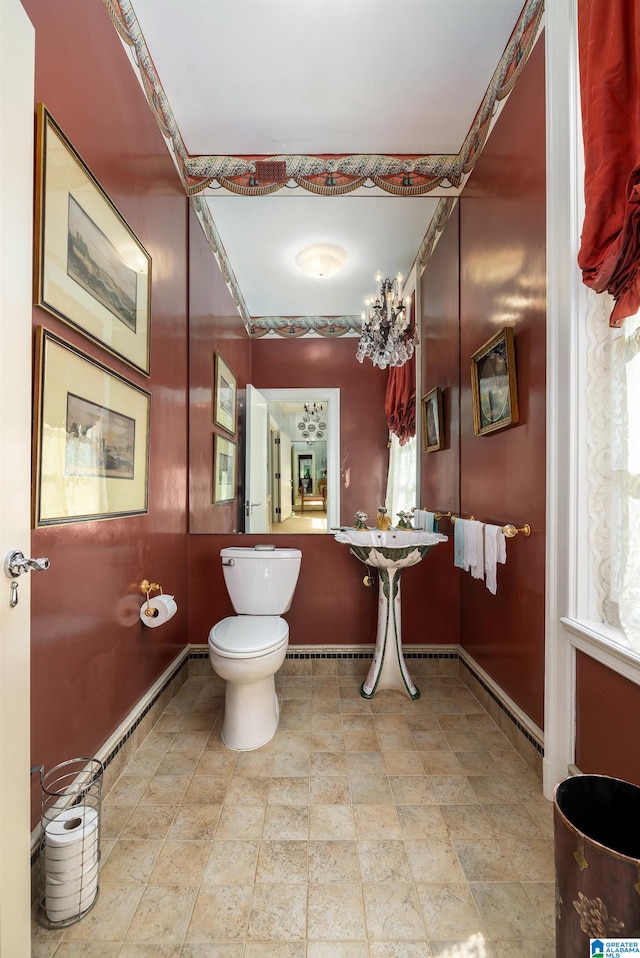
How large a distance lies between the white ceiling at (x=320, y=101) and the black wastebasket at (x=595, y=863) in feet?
7.63

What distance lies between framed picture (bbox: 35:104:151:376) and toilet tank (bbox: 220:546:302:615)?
3.46 feet

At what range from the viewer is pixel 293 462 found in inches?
101

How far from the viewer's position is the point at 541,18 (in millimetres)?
1708

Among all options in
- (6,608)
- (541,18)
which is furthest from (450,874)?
(541,18)

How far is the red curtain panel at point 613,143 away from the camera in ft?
3.88

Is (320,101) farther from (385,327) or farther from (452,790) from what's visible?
(452,790)

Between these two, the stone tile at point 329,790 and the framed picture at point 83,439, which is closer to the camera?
the framed picture at point 83,439

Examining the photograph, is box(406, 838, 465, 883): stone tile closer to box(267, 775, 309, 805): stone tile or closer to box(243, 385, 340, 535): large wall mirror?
box(267, 775, 309, 805): stone tile

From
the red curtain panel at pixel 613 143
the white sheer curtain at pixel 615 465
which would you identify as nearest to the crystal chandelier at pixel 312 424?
the white sheer curtain at pixel 615 465

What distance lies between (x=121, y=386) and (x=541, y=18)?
2.08 meters

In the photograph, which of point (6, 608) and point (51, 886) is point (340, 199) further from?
point (51, 886)

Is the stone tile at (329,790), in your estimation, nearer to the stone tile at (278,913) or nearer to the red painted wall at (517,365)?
the stone tile at (278,913)

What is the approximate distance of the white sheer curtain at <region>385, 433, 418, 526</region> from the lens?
8.49ft

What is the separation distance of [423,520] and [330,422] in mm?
769
